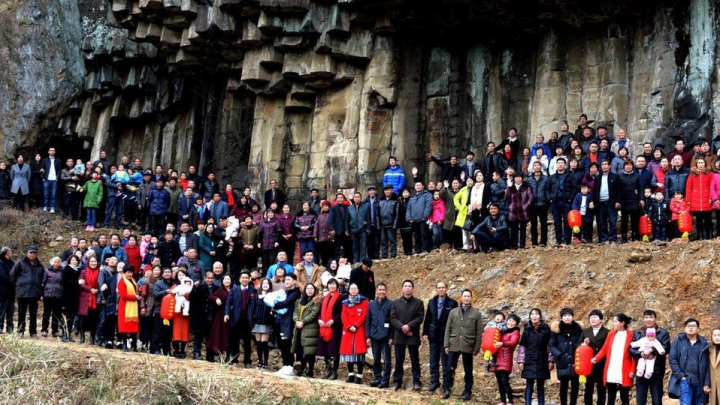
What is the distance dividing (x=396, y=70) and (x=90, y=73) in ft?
45.5

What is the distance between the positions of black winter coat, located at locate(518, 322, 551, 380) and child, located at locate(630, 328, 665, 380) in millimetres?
1447

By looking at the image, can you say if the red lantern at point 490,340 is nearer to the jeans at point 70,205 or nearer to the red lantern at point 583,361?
the red lantern at point 583,361

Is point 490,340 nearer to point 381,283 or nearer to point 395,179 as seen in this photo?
point 381,283

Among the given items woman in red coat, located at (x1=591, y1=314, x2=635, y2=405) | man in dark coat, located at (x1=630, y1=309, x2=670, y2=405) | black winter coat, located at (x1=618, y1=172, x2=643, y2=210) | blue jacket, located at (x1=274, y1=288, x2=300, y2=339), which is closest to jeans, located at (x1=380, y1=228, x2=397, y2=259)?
black winter coat, located at (x1=618, y1=172, x2=643, y2=210)

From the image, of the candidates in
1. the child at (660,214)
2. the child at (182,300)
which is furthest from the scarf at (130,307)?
the child at (660,214)

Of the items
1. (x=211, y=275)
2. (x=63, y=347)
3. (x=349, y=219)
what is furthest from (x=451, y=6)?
(x=63, y=347)

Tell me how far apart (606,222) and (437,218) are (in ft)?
14.8

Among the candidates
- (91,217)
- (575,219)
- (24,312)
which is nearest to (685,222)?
(575,219)

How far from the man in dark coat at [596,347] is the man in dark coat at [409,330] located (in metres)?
3.03

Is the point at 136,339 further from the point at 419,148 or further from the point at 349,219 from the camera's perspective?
the point at 419,148

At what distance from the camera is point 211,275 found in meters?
23.6

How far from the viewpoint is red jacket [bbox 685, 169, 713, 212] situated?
933 inches

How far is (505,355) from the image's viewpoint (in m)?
19.6

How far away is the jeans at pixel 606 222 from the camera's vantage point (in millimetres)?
24614
